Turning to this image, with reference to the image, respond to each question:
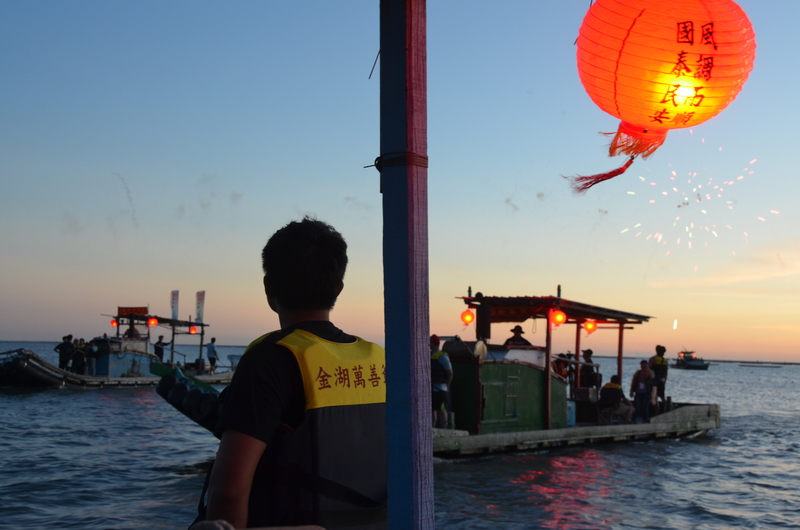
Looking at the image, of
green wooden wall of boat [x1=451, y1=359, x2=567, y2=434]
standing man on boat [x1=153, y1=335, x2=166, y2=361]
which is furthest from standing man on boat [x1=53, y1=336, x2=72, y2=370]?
green wooden wall of boat [x1=451, y1=359, x2=567, y2=434]

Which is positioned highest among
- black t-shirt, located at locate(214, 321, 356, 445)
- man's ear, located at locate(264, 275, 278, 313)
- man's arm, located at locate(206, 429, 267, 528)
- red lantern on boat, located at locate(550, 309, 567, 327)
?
red lantern on boat, located at locate(550, 309, 567, 327)

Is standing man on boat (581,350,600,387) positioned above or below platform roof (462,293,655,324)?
below

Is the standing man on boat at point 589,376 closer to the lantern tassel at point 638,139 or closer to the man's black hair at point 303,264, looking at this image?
the lantern tassel at point 638,139

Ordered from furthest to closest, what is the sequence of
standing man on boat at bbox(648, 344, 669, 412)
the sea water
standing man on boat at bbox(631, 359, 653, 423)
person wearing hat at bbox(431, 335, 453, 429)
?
standing man on boat at bbox(648, 344, 669, 412) < standing man on boat at bbox(631, 359, 653, 423) < person wearing hat at bbox(431, 335, 453, 429) < the sea water

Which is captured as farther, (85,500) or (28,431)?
(28,431)

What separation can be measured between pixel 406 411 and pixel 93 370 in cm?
3564

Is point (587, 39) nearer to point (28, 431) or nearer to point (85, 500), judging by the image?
point (85, 500)

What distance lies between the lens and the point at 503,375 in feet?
49.9

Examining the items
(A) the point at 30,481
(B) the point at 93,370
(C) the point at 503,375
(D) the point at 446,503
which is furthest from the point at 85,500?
(B) the point at 93,370

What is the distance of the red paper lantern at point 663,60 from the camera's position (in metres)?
3.62

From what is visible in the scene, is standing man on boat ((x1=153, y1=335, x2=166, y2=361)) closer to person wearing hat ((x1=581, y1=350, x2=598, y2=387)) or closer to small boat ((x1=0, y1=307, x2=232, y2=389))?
small boat ((x1=0, y1=307, x2=232, y2=389))

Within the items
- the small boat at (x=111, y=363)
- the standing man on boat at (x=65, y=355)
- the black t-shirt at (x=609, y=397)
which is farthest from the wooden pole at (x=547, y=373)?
the standing man on boat at (x=65, y=355)

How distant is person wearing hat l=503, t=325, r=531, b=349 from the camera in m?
16.0

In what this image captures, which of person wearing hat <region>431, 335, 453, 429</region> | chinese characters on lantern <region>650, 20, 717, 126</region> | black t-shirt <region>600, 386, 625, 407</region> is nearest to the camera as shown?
chinese characters on lantern <region>650, 20, 717, 126</region>
